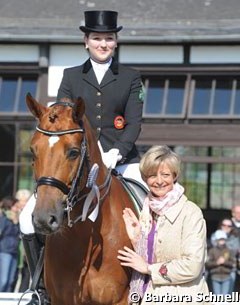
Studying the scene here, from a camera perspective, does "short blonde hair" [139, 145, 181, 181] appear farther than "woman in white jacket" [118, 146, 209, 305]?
Yes

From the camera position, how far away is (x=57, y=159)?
5395 millimetres

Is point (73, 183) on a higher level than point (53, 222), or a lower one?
higher

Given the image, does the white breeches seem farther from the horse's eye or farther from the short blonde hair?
the short blonde hair

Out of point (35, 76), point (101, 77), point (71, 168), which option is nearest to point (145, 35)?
point (35, 76)

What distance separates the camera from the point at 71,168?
5.46 metres

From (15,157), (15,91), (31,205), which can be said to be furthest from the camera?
(15,157)

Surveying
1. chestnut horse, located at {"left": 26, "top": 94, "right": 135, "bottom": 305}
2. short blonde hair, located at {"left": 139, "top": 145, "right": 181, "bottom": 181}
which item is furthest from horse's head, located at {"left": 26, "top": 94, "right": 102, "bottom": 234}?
short blonde hair, located at {"left": 139, "top": 145, "right": 181, "bottom": 181}

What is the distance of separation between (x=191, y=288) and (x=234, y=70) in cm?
923

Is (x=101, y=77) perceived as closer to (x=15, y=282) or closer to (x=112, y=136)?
(x=112, y=136)

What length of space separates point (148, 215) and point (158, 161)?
353 millimetres

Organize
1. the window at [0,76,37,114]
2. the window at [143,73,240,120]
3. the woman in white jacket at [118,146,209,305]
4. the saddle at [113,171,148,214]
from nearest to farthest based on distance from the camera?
1. the woman in white jacket at [118,146,209,305]
2. the saddle at [113,171,148,214]
3. the window at [143,73,240,120]
4. the window at [0,76,37,114]

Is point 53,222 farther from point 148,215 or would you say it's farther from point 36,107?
point 36,107

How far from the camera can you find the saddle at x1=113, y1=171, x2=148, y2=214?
6447 millimetres

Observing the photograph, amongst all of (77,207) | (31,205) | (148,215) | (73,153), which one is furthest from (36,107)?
(31,205)
